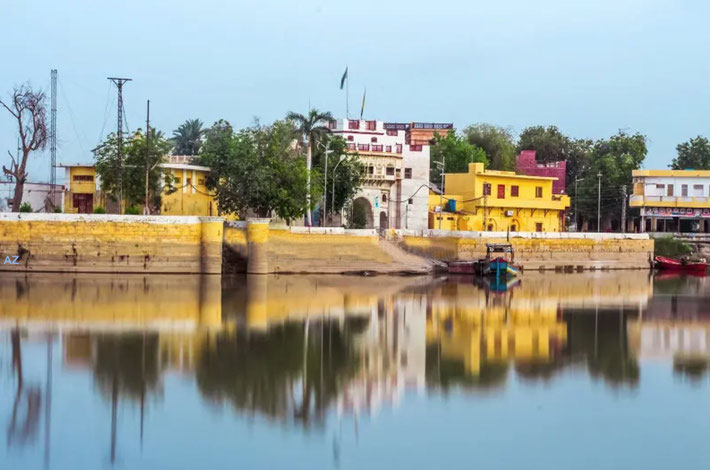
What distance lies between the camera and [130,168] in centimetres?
5503

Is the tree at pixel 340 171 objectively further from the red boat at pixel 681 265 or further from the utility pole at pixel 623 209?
the utility pole at pixel 623 209

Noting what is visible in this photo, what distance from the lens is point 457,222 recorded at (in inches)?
2640

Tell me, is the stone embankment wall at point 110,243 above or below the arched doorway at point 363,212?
below

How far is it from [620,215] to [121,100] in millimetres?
44800

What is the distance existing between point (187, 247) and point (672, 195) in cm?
4224

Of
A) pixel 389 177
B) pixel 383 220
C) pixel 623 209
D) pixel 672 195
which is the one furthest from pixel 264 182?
pixel 672 195

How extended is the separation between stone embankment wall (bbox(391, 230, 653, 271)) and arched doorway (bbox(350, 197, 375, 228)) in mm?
5759

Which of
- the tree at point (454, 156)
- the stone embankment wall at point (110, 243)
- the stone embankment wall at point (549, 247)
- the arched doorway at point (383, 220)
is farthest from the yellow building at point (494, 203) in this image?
the stone embankment wall at point (110, 243)

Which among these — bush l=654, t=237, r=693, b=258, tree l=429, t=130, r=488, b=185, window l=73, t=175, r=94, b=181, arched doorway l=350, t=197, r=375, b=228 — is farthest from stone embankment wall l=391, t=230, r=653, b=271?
window l=73, t=175, r=94, b=181

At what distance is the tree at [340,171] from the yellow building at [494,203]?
24.0 ft

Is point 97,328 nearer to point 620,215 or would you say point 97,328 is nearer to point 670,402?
point 670,402

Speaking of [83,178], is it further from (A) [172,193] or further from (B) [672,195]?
(B) [672,195]

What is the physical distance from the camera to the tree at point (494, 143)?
86.6m

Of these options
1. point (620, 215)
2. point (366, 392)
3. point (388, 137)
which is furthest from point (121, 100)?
point (620, 215)
